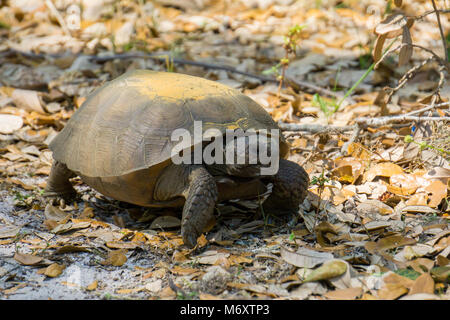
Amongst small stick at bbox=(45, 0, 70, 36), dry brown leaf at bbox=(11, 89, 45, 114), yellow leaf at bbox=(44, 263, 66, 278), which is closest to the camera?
yellow leaf at bbox=(44, 263, 66, 278)

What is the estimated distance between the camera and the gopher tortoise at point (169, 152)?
3.19 meters

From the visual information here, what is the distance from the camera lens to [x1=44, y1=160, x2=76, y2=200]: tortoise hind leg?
3.89m

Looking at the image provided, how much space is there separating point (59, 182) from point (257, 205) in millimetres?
1655

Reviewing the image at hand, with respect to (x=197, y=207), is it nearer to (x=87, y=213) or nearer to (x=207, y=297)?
(x=207, y=297)

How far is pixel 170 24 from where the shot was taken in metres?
8.11

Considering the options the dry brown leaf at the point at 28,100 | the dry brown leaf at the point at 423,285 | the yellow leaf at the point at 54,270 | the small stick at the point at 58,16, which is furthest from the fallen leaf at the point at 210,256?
the small stick at the point at 58,16

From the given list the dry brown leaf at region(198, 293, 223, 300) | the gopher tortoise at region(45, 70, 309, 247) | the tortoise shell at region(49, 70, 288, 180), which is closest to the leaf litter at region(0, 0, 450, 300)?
the dry brown leaf at region(198, 293, 223, 300)

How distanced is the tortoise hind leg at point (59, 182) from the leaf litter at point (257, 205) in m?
0.12

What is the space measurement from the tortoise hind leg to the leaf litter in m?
0.12

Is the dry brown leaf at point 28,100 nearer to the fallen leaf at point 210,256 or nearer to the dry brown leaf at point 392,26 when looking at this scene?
the fallen leaf at point 210,256

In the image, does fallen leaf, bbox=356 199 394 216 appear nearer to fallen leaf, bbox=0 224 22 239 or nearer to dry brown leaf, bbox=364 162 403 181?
dry brown leaf, bbox=364 162 403 181

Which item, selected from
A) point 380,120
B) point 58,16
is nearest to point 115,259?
point 380,120

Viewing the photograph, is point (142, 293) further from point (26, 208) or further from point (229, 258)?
point (26, 208)

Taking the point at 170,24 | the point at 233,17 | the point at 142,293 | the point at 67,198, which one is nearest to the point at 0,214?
the point at 67,198
